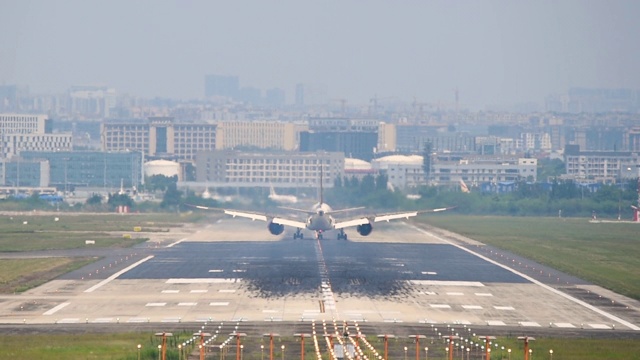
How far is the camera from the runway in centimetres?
5422

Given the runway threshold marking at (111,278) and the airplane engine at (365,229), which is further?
the airplane engine at (365,229)

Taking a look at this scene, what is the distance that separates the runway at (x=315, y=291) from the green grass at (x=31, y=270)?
41.6 inches

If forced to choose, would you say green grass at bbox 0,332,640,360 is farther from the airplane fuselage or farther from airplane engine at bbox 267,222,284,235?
airplane engine at bbox 267,222,284,235

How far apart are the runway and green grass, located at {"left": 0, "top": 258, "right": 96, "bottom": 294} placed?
1.06 meters

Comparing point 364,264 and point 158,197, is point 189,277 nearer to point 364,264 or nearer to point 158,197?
point 364,264

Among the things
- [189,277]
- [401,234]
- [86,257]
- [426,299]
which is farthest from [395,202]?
[426,299]

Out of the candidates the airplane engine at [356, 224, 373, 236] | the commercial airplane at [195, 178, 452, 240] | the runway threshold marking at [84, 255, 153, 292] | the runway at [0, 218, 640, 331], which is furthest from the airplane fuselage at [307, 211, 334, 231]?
the runway threshold marking at [84, 255, 153, 292]

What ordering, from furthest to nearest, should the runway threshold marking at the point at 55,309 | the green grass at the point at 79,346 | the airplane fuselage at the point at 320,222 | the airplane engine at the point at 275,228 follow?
the airplane engine at the point at 275,228 → the airplane fuselage at the point at 320,222 → the runway threshold marking at the point at 55,309 → the green grass at the point at 79,346

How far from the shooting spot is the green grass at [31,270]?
6594 centimetres

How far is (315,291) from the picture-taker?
207ft

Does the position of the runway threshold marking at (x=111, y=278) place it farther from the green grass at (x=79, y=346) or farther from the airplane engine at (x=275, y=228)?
the airplane engine at (x=275, y=228)

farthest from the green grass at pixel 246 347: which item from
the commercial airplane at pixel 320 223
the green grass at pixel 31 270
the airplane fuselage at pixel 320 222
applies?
the commercial airplane at pixel 320 223

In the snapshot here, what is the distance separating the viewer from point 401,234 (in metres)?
108

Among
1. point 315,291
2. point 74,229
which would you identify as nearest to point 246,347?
point 315,291
